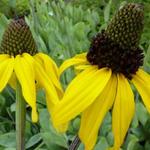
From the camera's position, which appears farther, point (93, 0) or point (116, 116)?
point (93, 0)

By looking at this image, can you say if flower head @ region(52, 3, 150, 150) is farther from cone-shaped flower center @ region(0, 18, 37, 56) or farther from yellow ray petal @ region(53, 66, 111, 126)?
cone-shaped flower center @ region(0, 18, 37, 56)

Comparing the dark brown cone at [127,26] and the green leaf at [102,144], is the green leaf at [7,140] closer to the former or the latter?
the green leaf at [102,144]

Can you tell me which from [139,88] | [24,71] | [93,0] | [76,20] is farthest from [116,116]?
[93,0]

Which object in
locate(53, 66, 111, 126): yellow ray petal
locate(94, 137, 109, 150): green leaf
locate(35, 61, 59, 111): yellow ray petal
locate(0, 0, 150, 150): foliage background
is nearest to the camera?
locate(53, 66, 111, 126): yellow ray petal

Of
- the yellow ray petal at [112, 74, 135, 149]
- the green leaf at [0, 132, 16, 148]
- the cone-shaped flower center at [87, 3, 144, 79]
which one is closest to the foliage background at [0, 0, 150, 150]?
the green leaf at [0, 132, 16, 148]

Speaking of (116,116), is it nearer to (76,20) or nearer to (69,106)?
(69,106)

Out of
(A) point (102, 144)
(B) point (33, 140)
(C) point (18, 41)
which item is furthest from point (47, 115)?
(C) point (18, 41)
